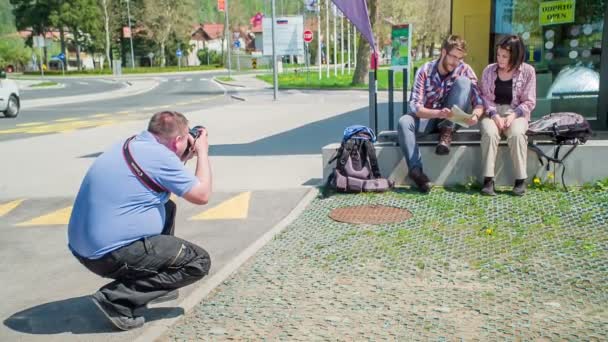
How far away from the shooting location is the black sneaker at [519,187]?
19.9ft

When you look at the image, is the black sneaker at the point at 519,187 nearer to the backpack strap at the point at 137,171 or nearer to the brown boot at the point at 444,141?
the brown boot at the point at 444,141

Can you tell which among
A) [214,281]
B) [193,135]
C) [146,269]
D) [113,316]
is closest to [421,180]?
[214,281]

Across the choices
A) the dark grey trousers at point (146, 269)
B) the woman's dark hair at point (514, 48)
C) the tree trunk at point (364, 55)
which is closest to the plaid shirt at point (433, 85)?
the woman's dark hair at point (514, 48)

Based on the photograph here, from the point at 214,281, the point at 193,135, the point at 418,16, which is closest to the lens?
the point at 193,135

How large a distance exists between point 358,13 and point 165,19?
74.8 metres

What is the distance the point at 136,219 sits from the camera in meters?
3.36

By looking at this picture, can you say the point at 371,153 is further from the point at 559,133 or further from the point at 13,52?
the point at 13,52

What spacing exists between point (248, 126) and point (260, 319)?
34.3 feet

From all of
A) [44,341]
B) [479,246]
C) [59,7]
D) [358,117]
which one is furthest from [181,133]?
[59,7]

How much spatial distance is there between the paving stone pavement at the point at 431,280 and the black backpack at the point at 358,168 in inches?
30.0

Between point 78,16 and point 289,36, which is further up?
point 78,16

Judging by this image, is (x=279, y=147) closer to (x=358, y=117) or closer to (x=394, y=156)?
(x=394, y=156)

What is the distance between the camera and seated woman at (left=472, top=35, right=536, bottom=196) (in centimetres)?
607

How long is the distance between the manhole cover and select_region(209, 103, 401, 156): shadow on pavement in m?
3.68
